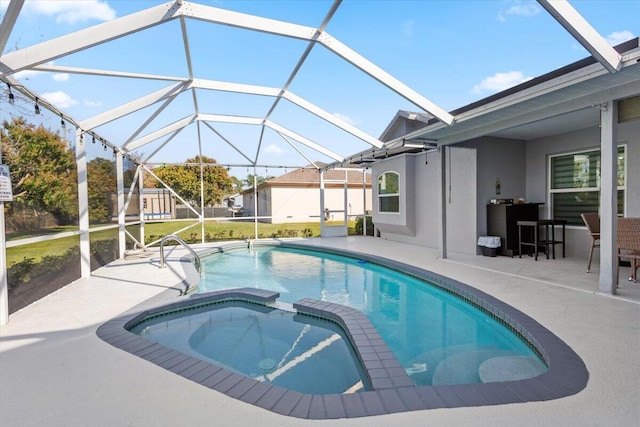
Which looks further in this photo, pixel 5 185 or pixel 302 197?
pixel 302 197

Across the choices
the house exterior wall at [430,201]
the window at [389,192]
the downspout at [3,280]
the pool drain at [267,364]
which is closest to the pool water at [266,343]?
the pool drain at [267,364]

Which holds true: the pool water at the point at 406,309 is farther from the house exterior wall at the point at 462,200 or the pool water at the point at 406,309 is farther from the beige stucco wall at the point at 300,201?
the beige stucco wall at the point at 300,201

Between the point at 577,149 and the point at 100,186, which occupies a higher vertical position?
the point at 577,149

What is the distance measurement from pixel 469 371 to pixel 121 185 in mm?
9376

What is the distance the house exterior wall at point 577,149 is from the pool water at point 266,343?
6617 mm

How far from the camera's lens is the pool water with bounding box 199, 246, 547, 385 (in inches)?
→ 135

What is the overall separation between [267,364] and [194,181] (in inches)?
734

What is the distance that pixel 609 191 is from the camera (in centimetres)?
449

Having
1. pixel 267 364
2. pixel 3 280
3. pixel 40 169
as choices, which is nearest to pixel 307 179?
pixel 40 169

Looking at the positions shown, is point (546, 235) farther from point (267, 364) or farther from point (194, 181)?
point (194, 181)

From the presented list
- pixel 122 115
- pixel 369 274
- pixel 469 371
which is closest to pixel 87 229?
pixel 122 115

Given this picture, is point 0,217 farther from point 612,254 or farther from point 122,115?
point 612,254

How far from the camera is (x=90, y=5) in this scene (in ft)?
16.2

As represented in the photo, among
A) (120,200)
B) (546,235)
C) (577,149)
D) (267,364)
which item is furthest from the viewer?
(120,200)
